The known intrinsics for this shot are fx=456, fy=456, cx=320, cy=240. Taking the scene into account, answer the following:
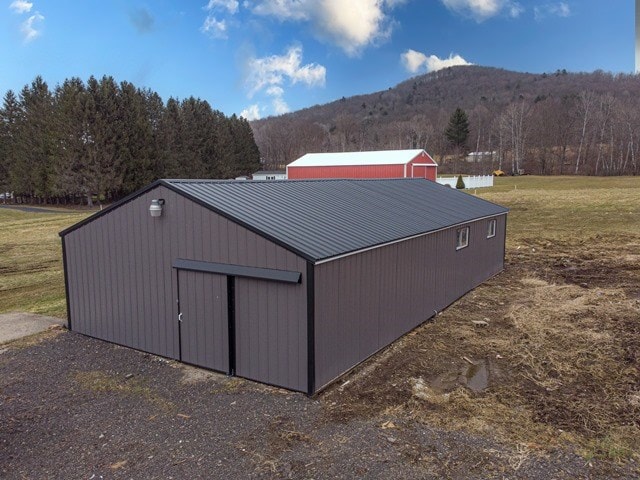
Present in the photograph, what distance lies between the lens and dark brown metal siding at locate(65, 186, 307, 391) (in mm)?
7312

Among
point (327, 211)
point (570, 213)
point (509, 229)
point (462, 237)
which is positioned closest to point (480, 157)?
point (570, 213)

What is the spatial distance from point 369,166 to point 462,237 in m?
28.8

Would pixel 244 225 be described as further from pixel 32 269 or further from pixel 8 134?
pixel 8 134

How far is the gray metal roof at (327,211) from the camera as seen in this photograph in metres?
7.78

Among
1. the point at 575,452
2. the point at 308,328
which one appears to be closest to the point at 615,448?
the point at 575,452

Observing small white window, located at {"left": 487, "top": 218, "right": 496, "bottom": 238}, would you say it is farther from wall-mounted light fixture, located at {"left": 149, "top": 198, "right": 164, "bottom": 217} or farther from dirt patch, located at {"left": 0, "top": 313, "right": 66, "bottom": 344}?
dirt patch, located at {"left": 0, "top": 313, "right": 66, "bottom": 344}

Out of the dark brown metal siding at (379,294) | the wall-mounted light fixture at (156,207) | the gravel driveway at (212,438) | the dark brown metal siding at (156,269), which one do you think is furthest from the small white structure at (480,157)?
the gravel driveway at (212,438)

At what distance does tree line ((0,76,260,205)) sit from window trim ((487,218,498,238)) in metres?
37.9

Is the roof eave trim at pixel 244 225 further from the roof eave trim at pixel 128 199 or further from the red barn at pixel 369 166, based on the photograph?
the red barn at pixel 369 166

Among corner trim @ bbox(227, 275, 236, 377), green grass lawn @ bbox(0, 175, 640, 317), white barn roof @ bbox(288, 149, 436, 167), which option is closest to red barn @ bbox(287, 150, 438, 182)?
white barn roof @ bbox(288, 149, 436, 167)

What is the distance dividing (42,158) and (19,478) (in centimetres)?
5019

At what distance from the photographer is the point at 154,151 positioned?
48281 mm

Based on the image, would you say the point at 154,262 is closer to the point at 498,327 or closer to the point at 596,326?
the point at 498,327

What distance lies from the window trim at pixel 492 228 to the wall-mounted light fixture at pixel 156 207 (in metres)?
10.9
